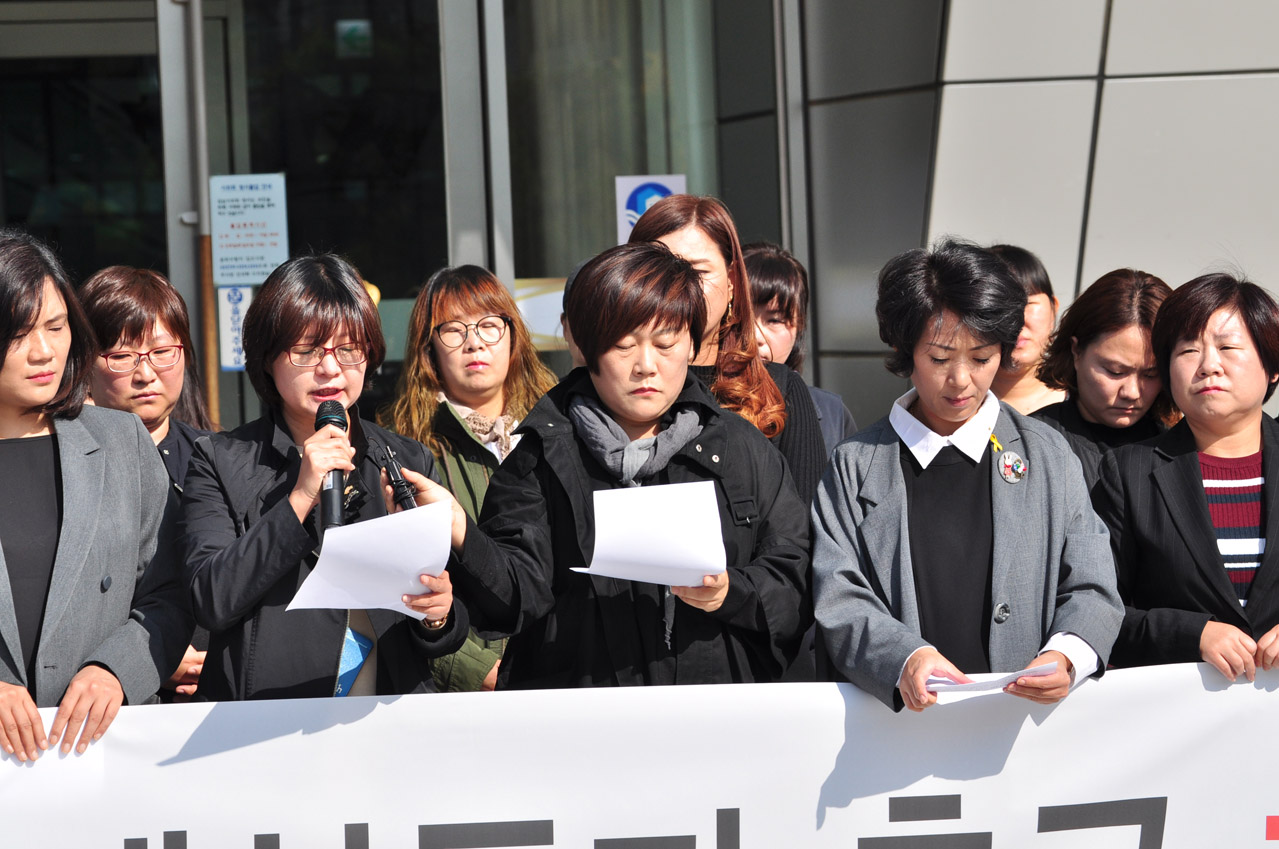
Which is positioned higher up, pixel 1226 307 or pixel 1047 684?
pixel 1226 307

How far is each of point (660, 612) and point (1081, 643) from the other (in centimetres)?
89

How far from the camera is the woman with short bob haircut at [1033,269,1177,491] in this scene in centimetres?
338

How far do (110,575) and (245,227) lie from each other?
14.4ft

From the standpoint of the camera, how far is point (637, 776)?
8.20ft

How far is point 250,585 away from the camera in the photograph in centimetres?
235

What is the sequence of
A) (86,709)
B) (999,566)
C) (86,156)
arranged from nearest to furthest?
1. (86,709)
2. (999,566)
3. (86,156)

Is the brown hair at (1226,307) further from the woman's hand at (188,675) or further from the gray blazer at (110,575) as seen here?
the woman's hand at (188,675)

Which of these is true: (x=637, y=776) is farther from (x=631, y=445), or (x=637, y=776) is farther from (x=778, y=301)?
(x=778, y=301)

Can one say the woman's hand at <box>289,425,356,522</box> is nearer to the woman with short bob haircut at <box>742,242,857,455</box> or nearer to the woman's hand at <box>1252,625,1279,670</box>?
the woman with short bob haircut at <box>742,242,857,455</box>

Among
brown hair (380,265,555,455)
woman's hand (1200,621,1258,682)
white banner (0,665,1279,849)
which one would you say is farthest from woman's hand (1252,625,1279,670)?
brown hair (380,265,555,455)

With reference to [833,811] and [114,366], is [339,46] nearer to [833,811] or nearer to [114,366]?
[114,366]

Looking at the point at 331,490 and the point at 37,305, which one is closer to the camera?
the point at 331,490

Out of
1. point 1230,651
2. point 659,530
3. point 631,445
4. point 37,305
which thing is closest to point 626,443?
point 631,445

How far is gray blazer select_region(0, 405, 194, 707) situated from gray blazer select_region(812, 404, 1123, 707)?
4.79ft
